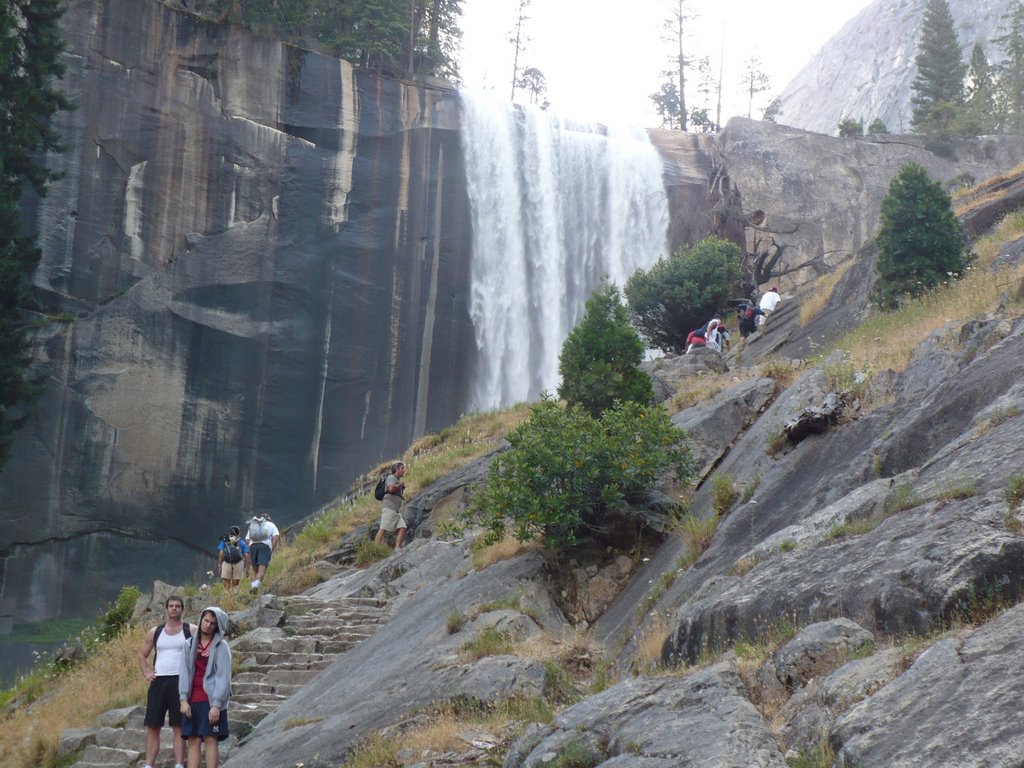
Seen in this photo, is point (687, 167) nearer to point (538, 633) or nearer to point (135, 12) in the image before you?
point (135, 12)

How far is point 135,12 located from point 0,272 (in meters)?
12.2

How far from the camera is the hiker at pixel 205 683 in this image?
8.55 meters

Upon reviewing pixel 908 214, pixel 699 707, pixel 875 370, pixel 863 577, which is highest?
pixel 908 214

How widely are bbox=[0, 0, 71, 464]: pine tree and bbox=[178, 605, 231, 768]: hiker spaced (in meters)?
16.6

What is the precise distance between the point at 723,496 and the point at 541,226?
28.4m

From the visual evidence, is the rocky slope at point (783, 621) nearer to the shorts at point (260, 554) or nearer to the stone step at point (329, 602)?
the stone step at point (329, 602)

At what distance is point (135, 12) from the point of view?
3194cm

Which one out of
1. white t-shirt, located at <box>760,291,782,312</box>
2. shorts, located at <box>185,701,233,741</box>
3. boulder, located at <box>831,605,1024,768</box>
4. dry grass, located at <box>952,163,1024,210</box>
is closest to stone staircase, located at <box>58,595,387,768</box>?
shorts, located at <box>185,701,233,741</box>

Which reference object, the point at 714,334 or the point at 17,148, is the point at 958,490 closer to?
the point at 714,334

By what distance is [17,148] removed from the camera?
78.6 feet

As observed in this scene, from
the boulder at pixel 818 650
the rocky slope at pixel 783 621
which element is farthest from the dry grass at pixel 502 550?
the boulder at pixel 818 650

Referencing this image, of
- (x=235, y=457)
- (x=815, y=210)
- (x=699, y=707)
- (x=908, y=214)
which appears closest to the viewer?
(x=699, y=707)

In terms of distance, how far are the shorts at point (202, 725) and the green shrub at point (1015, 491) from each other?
6030mm

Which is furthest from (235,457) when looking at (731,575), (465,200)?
(731,575)
